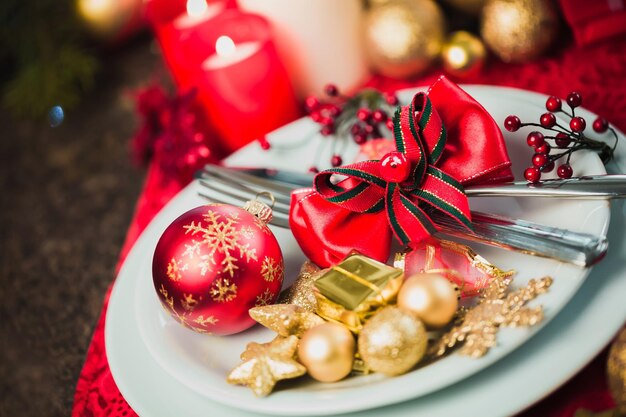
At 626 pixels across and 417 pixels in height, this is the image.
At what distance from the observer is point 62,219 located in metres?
0.90

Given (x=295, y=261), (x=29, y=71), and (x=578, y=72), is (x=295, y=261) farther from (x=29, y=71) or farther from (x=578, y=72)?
(x=29, y=71)

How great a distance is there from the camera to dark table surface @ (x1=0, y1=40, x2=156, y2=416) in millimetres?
659

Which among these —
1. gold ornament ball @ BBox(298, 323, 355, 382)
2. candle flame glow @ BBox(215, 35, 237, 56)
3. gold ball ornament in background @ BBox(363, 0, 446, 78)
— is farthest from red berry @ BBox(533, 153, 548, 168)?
candle flame glow @ BBox(215, 35, 237, 56)

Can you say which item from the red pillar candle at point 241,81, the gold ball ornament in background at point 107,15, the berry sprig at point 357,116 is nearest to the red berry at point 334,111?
the berry sprig at point 357,116

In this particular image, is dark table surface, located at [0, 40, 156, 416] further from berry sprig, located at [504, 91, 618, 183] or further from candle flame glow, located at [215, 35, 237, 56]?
berry sprig, located at [504, 91, 618, 183]

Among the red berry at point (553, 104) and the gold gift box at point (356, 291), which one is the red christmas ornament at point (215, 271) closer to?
the gold gift box at point (356, 291)

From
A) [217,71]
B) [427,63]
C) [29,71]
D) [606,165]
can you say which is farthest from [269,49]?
[29,71]

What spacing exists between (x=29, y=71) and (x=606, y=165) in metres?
0.93

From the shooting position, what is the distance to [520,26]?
718mm

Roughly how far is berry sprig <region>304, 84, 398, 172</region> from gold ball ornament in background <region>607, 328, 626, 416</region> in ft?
1.19

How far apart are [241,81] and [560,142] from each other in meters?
0.40

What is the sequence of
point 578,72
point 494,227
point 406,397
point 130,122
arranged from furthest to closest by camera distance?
point 130,122, point 578,72, point 494,227, point 406,397

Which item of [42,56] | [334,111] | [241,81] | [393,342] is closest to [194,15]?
[241,81]

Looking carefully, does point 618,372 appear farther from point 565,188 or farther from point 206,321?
point 206,321
